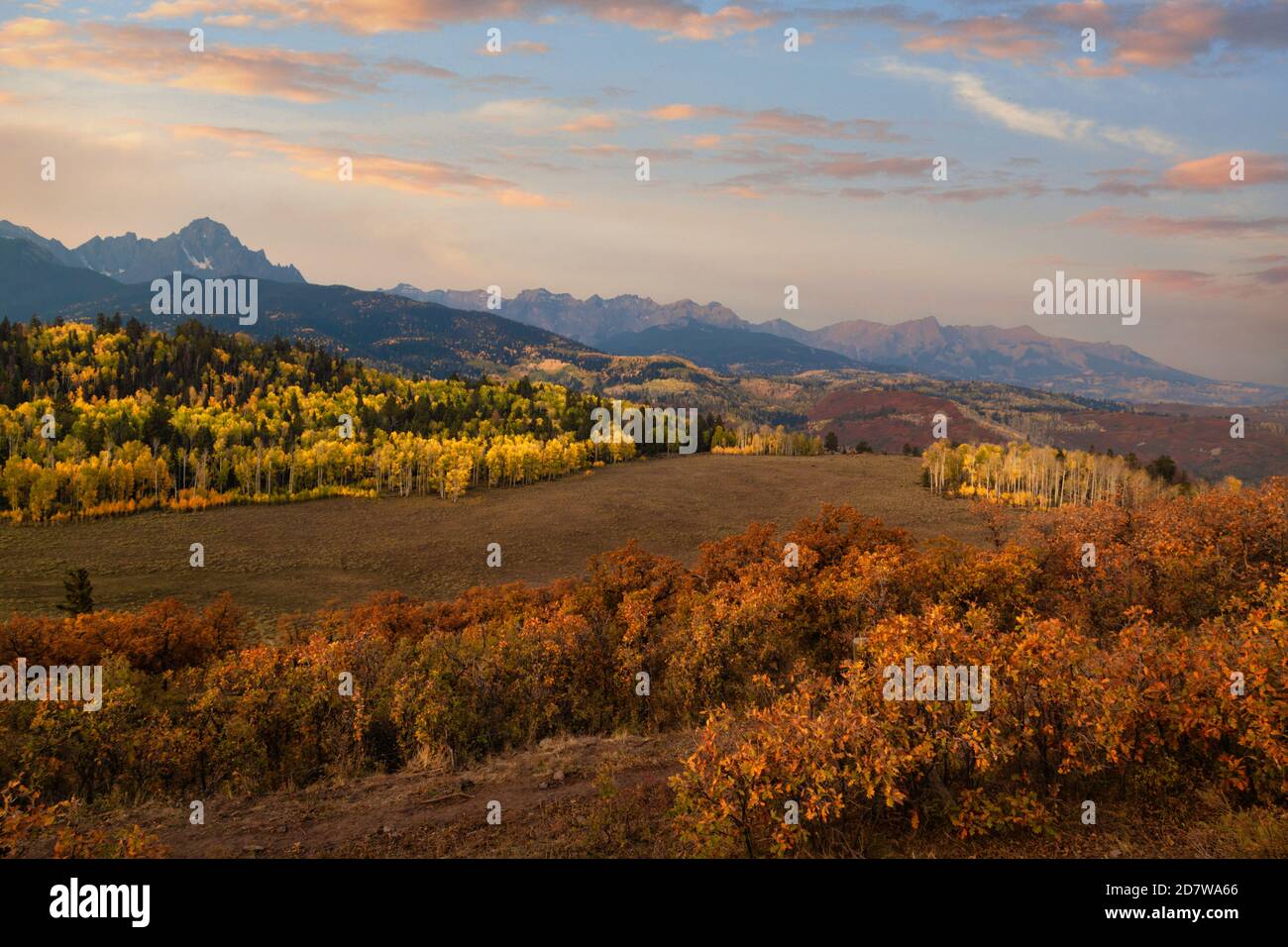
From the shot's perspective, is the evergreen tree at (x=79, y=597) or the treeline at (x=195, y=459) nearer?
the evergreen tree at (x=79, y=597)

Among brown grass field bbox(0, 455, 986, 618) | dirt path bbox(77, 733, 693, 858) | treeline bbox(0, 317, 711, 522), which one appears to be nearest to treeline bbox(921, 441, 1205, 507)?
brown grass field bbox(0, 455, 986, 618)

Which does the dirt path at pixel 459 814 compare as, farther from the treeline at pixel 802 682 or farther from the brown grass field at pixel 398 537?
the brown grass field at pixel 398 537

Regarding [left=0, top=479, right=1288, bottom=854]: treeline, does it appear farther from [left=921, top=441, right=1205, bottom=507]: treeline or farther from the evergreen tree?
[left=921, top=441, right=1205, bottom=507]: treeline

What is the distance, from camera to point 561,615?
3884 cm

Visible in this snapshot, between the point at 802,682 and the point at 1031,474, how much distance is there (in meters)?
180

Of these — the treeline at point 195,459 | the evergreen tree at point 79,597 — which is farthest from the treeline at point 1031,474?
the evergreen tree at point 79,597

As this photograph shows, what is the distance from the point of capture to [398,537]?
13262 cm

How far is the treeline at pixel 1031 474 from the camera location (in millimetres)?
167000

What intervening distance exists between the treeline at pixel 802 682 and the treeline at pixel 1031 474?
132 metres

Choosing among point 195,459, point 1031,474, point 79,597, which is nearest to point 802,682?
point 79,597

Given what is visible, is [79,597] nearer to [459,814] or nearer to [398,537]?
[459,814]
